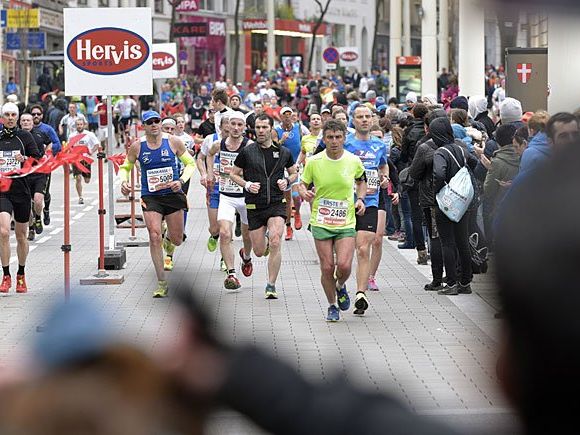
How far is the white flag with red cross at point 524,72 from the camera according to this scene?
22455mm

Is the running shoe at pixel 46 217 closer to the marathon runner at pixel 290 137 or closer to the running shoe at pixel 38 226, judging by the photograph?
the running shoe at pixel 38 226

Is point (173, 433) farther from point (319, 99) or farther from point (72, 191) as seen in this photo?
point (319, 99)

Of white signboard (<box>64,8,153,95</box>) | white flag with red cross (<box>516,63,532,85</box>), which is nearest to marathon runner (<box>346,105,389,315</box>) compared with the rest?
white signboard (<box>64,8,153,95</box>)

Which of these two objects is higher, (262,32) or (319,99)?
→ (262,32)

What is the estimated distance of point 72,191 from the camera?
→ 30453 millimetres

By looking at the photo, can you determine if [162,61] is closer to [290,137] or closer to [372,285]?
[290,137]

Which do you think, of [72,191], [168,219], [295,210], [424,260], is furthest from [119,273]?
[72,191]

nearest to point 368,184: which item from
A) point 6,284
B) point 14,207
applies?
point 14,207

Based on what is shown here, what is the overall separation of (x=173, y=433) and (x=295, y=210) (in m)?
20.1

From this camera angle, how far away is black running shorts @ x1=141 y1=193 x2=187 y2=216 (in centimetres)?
1412

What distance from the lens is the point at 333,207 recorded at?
12.1 m

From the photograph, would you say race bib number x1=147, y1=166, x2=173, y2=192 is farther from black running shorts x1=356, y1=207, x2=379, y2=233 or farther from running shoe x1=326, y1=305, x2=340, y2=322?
running shoe x1=326, y1=305, x2=340, y2=322

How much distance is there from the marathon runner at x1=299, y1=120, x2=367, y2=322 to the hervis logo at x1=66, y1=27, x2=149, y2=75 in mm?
4237

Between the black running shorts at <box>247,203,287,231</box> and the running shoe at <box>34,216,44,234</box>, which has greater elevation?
the black running shorts at <box>247,203,287,231</box>
